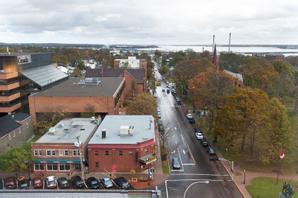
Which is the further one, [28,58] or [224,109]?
[28,58]

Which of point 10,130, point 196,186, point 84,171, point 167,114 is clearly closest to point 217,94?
point 167,114

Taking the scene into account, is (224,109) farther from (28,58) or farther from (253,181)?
(28,58)

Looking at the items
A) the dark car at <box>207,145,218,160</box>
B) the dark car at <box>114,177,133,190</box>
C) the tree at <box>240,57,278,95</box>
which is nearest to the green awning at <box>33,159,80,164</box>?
the dark car at <box>114,177,133,190</box>

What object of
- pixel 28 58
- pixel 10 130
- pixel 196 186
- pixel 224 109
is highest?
pixel 28 58

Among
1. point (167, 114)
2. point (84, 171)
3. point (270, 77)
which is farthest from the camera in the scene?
point (270, 77)

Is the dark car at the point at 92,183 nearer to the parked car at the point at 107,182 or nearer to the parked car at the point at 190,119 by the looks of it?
the parked car at the point at 107,182
